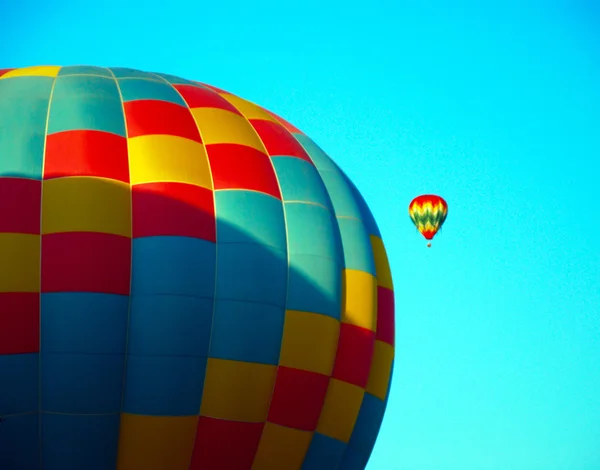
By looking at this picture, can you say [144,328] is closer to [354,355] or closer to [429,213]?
[354,355]

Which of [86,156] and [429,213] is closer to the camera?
[86,156]

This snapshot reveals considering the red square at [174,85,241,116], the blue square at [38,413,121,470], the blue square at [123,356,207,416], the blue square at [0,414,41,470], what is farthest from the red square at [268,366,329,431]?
the red square at [174,85,241,116]

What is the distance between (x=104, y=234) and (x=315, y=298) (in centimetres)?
201

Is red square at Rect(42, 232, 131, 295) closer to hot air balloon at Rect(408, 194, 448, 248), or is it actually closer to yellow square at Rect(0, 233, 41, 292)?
yellow square at Rect(0, 233, 41, 292)

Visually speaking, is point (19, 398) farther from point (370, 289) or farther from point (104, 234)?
point (370, 289)

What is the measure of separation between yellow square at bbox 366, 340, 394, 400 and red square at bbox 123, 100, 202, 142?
2.75 m

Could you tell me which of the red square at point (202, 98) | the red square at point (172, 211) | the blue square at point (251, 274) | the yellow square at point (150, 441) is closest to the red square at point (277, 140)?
the red square at point (202, 98)

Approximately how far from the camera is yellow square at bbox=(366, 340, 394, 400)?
33.8ft

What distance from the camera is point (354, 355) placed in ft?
32.2

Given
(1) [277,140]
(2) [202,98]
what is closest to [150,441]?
(1) [277,140]

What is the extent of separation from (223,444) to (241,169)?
2.54 metres

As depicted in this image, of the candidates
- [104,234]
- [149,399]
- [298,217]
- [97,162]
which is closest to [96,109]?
[97,162]

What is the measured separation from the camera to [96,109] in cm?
967

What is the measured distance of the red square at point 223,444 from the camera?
898cm
